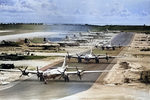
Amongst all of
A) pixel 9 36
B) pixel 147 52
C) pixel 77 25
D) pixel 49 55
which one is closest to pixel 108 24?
pixel 77 25

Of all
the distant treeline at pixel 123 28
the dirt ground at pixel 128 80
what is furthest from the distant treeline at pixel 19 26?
the dirt ground at pixel 128 80

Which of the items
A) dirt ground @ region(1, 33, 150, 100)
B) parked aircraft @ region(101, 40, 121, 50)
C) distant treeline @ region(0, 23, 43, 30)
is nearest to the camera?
dirt ground @ region(1, 33, 150, 100)

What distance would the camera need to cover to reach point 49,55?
7355mm

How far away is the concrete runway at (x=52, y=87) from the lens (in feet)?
21.7

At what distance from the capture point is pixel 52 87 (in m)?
6.75

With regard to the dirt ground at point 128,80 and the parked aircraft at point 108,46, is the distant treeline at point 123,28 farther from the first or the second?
the parked aircraft at point 108,46

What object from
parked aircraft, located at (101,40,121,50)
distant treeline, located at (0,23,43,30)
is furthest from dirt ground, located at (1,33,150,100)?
distant treeline, located at (0,23,43,30)

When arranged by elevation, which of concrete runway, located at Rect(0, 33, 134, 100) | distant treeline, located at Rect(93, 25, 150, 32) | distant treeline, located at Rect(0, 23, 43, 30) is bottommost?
concrete runway, located at Rect(0, 33, 134, 100)

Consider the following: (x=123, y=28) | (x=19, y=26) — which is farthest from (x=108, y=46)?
(x=19, y=26)

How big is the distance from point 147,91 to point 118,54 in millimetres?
1385

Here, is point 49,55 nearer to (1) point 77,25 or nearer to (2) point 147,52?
(1) point 77,25

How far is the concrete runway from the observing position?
6602mm

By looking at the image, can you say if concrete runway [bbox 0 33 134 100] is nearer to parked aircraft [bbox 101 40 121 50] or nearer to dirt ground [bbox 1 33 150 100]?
dirt ground [bbox 1 33 150 100]

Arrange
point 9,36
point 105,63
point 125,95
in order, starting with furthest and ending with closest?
point 9,36
point 105,63
point 125,95
